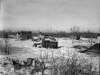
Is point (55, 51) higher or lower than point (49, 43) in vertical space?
lower

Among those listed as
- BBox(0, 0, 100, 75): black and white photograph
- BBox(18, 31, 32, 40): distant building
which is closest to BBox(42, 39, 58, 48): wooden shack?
BBox(0, 0, 100, 75): black and white photograph

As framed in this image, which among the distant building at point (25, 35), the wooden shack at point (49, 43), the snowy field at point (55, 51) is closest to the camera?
the snowy field at point (55, 51)

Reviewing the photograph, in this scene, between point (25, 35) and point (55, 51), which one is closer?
point (55, 51)

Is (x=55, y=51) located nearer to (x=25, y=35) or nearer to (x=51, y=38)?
(x=51, y=38)

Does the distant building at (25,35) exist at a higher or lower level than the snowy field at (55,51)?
higher

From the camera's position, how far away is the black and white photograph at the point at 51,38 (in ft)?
4.99

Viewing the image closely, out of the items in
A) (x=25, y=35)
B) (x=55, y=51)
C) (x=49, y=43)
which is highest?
(x=25, y=35)

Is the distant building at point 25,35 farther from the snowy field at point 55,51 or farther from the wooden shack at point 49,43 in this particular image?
the wooden shack at point 49,43

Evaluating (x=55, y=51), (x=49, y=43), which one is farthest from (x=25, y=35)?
(x=55, y=51)

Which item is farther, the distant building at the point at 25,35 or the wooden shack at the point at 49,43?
the distant building at the point at 25,35

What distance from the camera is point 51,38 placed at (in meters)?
1.74

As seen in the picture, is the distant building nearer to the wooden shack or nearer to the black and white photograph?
the black and white photograph

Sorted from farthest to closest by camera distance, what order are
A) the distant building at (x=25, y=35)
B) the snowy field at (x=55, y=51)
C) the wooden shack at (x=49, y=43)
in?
the distant building at (x=25, y=35), the wooden shack at (x=49, y=43), the snowy field at (x=55, y=51)

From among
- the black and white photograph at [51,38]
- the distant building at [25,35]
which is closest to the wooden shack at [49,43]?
the black and white photograph at [51,38]
